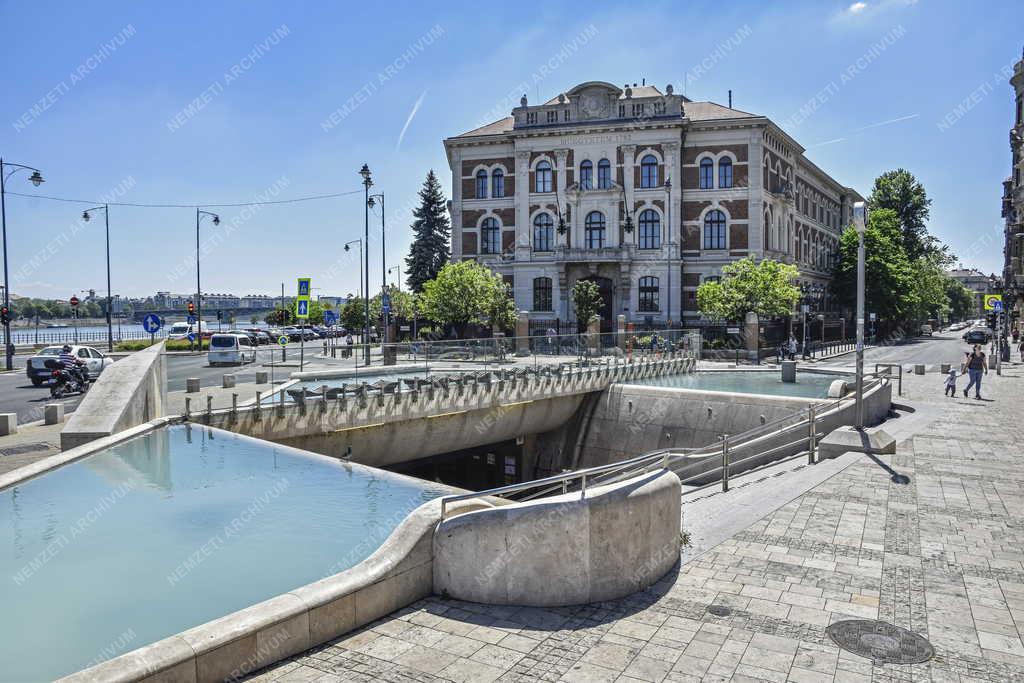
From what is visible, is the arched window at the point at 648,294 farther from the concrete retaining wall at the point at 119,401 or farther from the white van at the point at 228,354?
the concrete retaining wall at the point at 119,401

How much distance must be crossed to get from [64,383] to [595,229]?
120ft

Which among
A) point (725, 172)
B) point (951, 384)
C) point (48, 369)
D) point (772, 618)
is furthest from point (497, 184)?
point (772, 618)

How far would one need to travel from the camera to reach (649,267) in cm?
5006

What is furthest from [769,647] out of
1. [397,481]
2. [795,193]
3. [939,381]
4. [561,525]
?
[795,193]

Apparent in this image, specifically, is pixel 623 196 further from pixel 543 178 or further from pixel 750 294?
pixel 750 294

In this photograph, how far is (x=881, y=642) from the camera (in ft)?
19.3

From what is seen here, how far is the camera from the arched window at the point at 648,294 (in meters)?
50.2

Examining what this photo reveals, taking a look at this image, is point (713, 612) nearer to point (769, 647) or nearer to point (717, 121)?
point (769, 647)

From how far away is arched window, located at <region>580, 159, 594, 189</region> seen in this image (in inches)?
1998

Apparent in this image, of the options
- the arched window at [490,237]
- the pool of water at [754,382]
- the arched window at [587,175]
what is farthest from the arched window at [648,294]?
the pool of water at [754,382]

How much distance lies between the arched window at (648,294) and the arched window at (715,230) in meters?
4.58

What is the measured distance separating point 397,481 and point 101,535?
3709 millimetres

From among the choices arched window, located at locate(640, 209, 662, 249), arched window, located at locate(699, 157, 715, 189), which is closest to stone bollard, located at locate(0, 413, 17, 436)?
arched window, located at locate(640, 209, 662, 249)

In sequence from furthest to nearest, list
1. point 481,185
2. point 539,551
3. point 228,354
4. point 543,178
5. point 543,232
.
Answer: point 481,185 < point 543,232 < point 543,178 < point 228,354 < point 539,551
